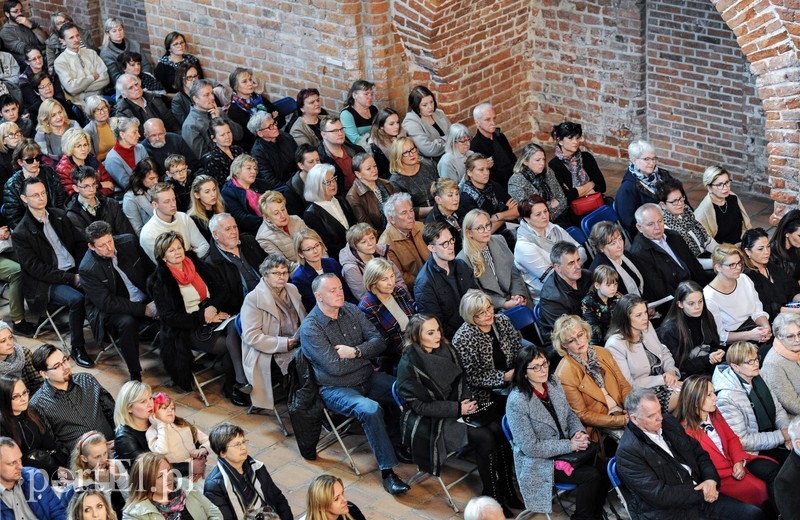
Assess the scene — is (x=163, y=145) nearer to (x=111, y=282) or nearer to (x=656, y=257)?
(x=111, y=282)

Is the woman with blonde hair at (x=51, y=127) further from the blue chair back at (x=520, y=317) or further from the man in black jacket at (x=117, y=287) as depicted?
the blue chair back at (x=520, y=317)

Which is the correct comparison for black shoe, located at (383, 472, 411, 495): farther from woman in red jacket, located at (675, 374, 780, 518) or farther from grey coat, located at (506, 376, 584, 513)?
woman in red jacket, located at (675, 374, 780, 518)

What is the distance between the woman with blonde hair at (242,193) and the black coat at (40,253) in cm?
122

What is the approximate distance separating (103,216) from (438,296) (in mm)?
3024

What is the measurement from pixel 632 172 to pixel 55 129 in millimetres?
5254

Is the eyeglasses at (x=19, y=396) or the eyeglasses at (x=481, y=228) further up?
the eyeglasses at (x=481, y=228)

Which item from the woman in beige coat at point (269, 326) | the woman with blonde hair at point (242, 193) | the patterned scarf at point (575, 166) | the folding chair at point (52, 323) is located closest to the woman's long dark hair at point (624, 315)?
the woman in beige coat at point (269, 326)

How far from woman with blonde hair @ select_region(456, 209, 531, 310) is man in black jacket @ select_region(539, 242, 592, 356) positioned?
398 mm

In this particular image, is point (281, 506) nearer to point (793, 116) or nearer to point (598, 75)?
point (793, 116)

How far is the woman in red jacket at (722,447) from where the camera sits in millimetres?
7379

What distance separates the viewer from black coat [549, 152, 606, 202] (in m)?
10.5

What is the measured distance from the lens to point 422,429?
7855mm

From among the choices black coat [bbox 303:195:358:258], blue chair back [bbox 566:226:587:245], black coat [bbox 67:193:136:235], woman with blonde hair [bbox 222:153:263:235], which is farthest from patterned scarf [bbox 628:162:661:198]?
black coat [bbox 67:193:136:235]

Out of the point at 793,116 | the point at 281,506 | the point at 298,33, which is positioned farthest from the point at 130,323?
the point at 793,116
